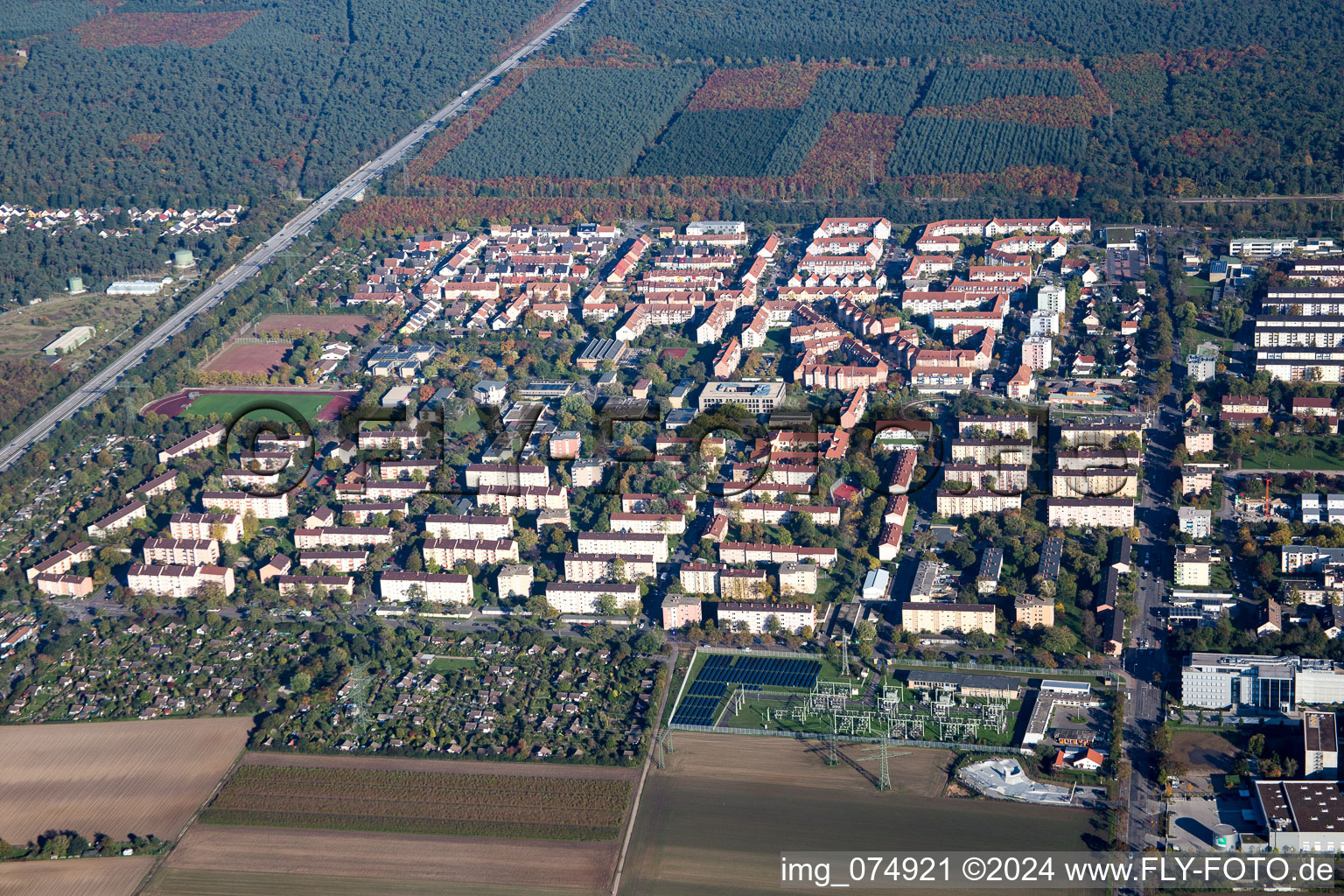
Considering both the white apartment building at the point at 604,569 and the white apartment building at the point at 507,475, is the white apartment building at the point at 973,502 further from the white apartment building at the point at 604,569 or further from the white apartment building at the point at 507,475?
the white apartment building at the point at 507,475

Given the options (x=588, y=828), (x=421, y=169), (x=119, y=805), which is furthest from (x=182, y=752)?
(x=421, y=169)

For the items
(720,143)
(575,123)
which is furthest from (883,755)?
(575,123)

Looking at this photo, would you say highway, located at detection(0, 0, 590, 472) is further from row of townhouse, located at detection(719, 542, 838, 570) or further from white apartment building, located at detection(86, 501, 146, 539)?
row of townhouse, located at detection(719, 542, 838, 570)

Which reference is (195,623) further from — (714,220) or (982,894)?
(714,220)

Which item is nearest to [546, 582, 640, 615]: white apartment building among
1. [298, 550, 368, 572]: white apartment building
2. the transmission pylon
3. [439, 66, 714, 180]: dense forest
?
[298, 550, 368, 572]: white apartment building

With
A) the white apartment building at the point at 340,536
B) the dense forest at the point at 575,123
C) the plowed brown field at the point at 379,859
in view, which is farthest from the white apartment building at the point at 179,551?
the dense forest at the point at 575,123

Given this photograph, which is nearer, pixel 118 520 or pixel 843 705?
pixel 843 705

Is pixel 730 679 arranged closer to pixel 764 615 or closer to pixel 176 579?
pixel 764 615
